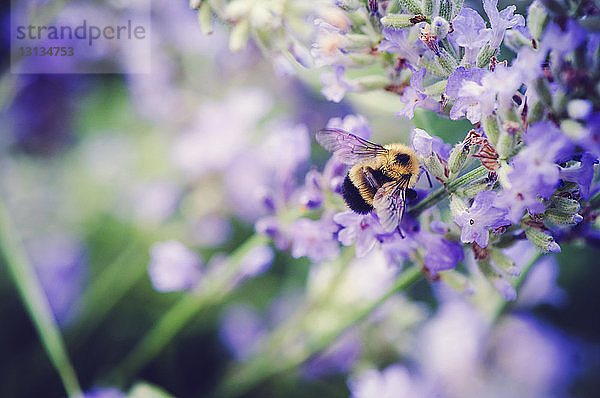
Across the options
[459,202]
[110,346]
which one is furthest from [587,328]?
[110,346]

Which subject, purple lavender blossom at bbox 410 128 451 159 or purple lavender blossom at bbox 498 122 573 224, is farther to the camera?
purple lavender blossom at bbox 410 128 451 159

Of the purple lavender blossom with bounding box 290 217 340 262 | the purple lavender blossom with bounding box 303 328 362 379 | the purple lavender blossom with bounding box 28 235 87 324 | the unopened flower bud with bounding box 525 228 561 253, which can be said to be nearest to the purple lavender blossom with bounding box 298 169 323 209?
the purple lavender blossom with bounding box 290 217 340 262

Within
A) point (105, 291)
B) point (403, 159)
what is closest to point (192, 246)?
point (105, 291)

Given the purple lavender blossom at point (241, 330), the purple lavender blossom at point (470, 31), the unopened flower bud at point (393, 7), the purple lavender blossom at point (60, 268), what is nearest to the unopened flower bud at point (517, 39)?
the purple lavender blossom at point (470, 31)

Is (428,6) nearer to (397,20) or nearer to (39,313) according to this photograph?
(397,20)

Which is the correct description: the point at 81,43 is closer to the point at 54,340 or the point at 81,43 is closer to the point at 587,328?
the point at 54,340

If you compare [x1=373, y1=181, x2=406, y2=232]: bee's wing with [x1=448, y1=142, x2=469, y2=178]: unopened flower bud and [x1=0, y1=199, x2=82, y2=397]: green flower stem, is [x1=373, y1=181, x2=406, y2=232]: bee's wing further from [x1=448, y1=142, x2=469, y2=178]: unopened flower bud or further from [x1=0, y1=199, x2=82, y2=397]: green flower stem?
[x1=0, y1=199, x2=82, y2=397]: green flower stem

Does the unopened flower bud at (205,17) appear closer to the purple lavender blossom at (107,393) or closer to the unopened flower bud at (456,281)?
the unopened flower bud at (456,281)
